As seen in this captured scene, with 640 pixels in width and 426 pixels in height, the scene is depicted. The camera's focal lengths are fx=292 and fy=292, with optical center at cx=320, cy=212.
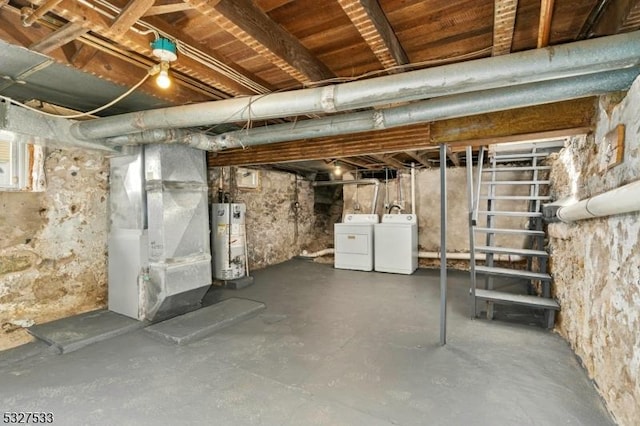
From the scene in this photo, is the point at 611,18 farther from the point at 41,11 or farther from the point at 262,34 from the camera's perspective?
the point at 41,11

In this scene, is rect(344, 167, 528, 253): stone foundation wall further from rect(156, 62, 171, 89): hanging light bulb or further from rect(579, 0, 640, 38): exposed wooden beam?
rect(156, 62, 171, 89): hanging light bulb

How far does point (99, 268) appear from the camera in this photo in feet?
10.4

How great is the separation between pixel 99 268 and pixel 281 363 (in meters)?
2.38

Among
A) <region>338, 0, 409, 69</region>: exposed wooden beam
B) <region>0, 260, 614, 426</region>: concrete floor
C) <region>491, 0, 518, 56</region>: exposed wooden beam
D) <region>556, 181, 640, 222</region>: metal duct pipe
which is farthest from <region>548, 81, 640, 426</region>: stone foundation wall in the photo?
<region>338, 0, 409, 69</region>: exposed wooden beam

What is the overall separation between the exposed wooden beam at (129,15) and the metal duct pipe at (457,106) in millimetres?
1317

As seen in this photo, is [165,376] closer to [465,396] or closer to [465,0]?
[465,396]

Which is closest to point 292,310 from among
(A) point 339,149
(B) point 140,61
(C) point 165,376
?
(C) point 165,376

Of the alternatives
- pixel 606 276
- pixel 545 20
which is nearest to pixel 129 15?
pixel 545 20

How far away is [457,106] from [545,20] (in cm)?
61

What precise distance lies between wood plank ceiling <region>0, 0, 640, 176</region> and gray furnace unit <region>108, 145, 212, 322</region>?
1.01 m

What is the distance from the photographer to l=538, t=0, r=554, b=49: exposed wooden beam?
3.70ft

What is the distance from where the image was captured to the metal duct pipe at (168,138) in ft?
8.36

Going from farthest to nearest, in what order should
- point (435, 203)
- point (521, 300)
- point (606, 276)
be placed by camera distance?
point (435, 203) → point (521, 300) → point (606, 276)

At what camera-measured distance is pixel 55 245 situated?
2.82m
